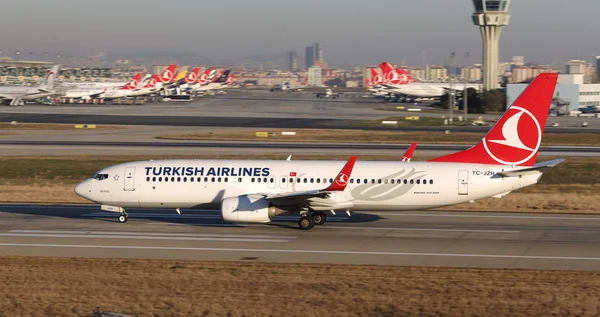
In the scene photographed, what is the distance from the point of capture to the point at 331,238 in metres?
34.9

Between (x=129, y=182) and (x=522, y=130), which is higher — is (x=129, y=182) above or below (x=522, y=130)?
below

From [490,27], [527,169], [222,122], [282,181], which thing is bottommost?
[222,122]

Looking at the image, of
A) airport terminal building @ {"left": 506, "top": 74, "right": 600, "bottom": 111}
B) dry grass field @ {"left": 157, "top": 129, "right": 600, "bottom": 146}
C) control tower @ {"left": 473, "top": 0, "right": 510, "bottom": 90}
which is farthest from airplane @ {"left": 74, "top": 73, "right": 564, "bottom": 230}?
control tower @ {"left": 473, "top": 0, "right": 510, "bottom": 90}

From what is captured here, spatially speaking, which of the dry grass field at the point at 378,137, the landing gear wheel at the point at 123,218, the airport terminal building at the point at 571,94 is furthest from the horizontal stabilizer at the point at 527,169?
the airport terminal building at the point at 571,94

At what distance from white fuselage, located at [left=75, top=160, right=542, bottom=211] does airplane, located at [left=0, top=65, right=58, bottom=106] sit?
13072cm

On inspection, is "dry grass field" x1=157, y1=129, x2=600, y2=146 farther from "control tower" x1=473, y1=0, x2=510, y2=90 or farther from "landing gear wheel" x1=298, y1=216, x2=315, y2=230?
"control tower" x1=473, y1=0, x2=510, y2=90

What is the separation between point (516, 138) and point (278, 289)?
57.5ft

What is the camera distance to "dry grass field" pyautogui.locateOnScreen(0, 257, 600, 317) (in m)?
22.4

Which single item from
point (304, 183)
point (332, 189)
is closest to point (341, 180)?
point (332, 189)

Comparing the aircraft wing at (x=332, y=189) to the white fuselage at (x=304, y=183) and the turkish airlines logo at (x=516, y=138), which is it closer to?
the white fuselage at (x=304, y=183)

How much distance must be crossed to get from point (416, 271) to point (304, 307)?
625 cm

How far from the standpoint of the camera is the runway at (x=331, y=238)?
3055 centimetres

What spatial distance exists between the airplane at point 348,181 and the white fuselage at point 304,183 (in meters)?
0.05

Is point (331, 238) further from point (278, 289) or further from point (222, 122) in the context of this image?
point (222, 122)
